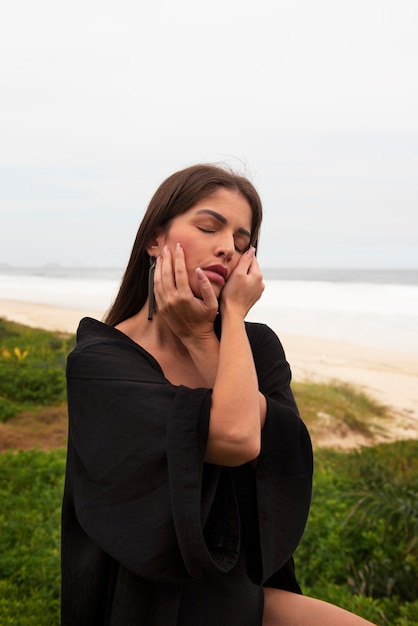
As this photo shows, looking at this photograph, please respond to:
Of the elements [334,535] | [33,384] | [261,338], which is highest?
[261,338]

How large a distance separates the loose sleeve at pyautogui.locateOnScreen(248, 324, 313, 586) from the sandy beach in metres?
7.60

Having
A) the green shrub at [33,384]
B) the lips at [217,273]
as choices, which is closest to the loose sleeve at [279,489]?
the lips at [217,273]

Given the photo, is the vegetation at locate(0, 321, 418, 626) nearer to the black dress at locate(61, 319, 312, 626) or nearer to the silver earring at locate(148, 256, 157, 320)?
the black dress at locate(61, 319, 312, 626)

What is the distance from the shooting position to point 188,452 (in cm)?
170

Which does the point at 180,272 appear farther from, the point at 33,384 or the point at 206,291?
the point at 33,384

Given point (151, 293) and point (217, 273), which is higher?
point (217, 273)

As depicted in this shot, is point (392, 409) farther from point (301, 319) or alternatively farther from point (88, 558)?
point (301, 319)

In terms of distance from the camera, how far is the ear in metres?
2.18

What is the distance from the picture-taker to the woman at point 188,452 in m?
1.72

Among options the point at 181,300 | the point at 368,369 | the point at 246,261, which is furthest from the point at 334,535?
the point at 368,369

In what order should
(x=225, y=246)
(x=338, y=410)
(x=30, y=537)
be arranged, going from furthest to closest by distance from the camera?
(x=338, y=410), (x=30, y=537), (x=225, y=246)

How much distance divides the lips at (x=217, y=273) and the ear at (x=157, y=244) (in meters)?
0.22

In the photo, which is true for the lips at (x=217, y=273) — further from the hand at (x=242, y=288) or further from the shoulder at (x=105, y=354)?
the shoulder at (x=105, y=354)

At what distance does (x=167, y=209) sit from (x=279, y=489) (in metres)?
0.95
